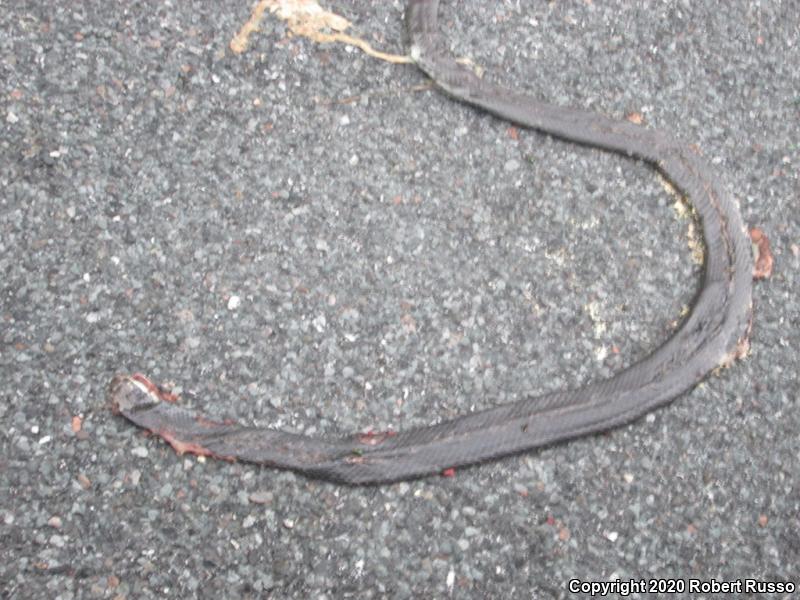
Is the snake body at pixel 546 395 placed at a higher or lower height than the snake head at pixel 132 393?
higher

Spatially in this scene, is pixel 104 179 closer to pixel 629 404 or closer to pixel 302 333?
pixel 302 333

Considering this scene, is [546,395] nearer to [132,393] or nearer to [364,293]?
[364,293]

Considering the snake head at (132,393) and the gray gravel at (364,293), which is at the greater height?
the gray gravel at (364,293)

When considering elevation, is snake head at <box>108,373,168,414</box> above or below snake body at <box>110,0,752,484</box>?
below

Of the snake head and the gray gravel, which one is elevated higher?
the gray gravel
